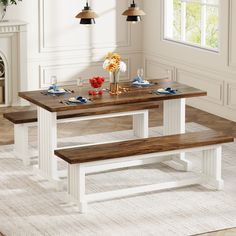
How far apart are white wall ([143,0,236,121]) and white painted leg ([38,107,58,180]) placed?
2.50m

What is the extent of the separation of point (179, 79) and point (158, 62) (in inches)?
24.1

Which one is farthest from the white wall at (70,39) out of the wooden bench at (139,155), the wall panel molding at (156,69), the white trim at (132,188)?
the wooden bench at (139,155)

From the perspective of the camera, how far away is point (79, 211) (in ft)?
22.8

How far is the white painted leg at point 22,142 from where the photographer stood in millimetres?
8408

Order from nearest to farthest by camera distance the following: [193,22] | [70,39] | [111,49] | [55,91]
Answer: [55,91], [193,22], [70,39], [111,49]

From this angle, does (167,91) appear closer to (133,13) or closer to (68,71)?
(133,13)

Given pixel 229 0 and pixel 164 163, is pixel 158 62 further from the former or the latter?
pixel 164 163

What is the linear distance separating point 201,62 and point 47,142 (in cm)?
359

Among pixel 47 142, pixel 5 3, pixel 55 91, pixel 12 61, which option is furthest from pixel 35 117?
pixel 5 3

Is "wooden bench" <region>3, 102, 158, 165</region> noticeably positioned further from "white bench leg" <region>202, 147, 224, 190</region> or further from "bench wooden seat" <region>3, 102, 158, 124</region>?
"white bench leg" <region>202, 147, 224, 190</region>

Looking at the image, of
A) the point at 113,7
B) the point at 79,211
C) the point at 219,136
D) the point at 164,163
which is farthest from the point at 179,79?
the point at 79,211

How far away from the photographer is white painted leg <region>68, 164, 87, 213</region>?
22.7 feet

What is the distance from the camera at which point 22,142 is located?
28.0 feet

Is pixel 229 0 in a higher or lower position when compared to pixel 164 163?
higher
